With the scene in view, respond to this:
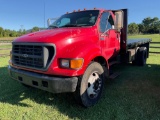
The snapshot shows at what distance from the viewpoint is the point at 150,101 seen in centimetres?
386

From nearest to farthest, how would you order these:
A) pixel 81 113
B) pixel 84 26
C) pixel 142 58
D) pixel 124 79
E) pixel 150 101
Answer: pixel 81 113 → pixel 150 101 → pixel 84 26 → pixel 124 79 → pixel 142 58

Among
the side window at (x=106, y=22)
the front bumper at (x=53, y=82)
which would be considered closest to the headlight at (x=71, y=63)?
the front bumper at (x=53, y=82)

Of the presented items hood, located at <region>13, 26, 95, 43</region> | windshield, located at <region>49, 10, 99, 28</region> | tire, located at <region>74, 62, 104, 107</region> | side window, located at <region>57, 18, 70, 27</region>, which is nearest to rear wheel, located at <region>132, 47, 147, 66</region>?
windshield, located at <region>49, 10, 99, 28</region>

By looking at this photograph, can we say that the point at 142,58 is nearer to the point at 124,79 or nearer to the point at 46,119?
the point at 124,79

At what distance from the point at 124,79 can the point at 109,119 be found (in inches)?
108

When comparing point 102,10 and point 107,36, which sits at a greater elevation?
point 102,10

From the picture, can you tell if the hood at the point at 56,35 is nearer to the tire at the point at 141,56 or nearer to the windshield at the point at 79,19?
the windshield at the point at 79,19

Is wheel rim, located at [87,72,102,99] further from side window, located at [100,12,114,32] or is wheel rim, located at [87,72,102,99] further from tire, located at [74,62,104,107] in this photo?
side window, located at [100,12,114,32]

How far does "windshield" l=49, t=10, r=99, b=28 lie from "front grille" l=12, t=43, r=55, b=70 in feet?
4.50

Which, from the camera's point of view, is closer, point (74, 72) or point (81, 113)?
point (74, 72)

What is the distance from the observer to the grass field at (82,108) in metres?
3.29

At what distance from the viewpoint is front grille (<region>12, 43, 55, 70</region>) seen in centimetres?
316

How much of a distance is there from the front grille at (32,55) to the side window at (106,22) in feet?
5.81

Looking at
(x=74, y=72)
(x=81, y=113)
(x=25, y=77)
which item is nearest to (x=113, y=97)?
(x=81, y=113)
